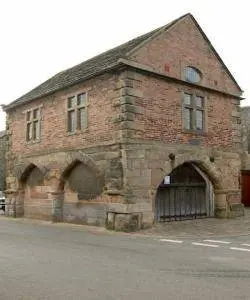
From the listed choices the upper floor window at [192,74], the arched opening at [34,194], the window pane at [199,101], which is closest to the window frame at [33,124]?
the arched opening at [34,194]

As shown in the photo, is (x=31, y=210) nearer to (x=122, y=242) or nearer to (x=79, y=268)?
(x=122, y=242)

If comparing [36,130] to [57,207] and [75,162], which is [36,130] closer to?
[75,162]

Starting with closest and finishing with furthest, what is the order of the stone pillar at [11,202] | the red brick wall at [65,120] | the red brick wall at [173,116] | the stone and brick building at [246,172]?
the red brick wall at [173,116] → the red brick wall at [65,120] → the stone pillar at [11,202] → the stone and brick building at [246,172]

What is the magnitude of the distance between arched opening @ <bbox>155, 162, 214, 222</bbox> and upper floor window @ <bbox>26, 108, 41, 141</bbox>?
701 centimetres

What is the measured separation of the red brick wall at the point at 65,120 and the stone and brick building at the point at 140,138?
0.05 metres

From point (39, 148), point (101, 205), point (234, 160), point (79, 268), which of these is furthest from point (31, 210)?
point (79, 268)

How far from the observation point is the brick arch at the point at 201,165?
16703mm

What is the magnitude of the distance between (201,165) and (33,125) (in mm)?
8497

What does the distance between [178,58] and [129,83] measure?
3.09 metres

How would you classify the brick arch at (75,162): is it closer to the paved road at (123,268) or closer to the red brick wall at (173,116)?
the red brick wall at (173,116)

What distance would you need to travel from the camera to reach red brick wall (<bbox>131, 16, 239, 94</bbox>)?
54.8 feet

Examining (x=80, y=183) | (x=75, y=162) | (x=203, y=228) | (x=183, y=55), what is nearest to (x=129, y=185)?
(x=203, y=228)

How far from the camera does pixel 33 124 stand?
2122 centimetres

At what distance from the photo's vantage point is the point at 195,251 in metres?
10.4
